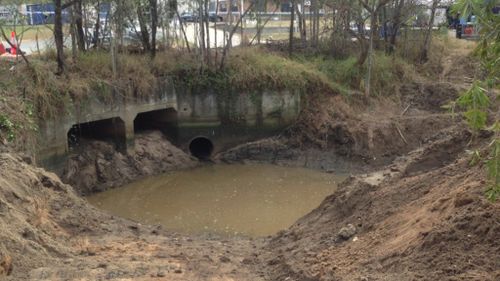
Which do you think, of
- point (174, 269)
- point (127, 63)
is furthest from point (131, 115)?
point (174, 269)

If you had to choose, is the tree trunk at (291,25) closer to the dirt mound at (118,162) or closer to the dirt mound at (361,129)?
the dirt mound at (361,129)

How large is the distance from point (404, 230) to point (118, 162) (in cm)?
1005

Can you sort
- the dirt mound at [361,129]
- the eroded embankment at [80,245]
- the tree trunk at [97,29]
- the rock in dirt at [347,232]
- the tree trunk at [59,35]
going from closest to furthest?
the eroded embankment at [80,245] → the rock in dirt at [347,232] → the tree trunk at [59,35] → the dirt mound at [361,129] → the tree trunk at [97,29]

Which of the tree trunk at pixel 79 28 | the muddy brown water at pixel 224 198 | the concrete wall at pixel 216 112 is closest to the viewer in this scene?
the muddy brown water at pixel 224 198

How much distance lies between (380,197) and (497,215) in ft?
9.98

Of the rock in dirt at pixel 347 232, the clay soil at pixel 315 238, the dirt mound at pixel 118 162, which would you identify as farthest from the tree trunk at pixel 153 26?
the rock in dirt at pixel 347 232

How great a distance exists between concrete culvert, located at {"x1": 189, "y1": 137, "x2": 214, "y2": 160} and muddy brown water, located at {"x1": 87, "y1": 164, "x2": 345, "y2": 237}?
105 centimetres

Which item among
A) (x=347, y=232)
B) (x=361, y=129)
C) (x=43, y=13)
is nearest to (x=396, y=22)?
(x=361, y=129)

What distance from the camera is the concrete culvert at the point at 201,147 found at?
56.6 feet

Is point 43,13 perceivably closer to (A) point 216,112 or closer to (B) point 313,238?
(A) point 216,112

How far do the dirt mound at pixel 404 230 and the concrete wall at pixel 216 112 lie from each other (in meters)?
7.58

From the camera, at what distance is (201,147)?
17.7 meters

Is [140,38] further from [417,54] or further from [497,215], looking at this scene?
[497,215]

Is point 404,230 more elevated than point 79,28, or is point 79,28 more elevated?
point 79,28
